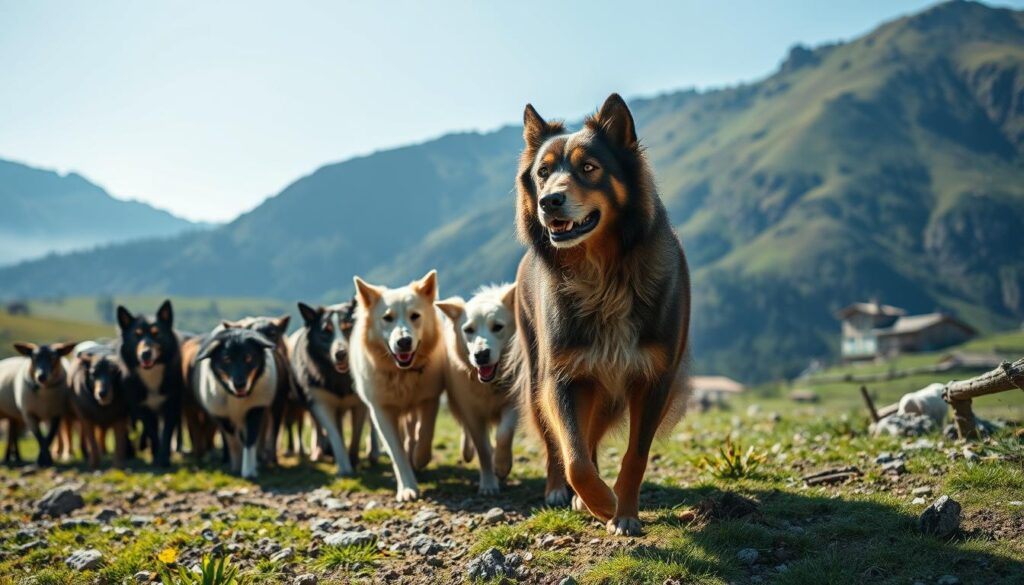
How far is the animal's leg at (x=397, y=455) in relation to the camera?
907 cm

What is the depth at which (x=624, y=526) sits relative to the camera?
6.30 m

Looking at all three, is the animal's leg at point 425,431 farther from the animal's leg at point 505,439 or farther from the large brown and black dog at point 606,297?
the large brown and black dog at point 606,297

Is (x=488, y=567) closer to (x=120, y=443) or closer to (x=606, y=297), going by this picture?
(x=606, y=297)

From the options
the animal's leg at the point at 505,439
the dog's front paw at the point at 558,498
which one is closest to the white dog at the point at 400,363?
the animal's leg at the point at 505,439

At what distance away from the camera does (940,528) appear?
541 cm

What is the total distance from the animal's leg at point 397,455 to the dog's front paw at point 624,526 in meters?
3.36

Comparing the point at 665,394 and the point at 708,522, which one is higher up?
the point at 665,394

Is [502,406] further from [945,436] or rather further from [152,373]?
[152,373]

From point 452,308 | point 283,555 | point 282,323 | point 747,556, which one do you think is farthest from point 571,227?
point 282,323

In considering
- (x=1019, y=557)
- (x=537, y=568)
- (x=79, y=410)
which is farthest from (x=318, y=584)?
(x=79, y=410)

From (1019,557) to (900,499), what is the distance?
1.47 m

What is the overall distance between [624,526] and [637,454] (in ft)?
2.04

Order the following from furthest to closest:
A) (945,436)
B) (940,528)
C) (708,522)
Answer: (945,436)
(708,522)
(940,528)

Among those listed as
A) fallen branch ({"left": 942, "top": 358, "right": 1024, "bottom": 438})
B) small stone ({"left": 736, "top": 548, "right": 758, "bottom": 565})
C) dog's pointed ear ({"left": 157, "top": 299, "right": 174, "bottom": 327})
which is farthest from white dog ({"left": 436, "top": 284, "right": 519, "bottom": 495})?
dog's pointed ear ({"left": 157, "top": 299, "right": 174, "bottom": 327})
